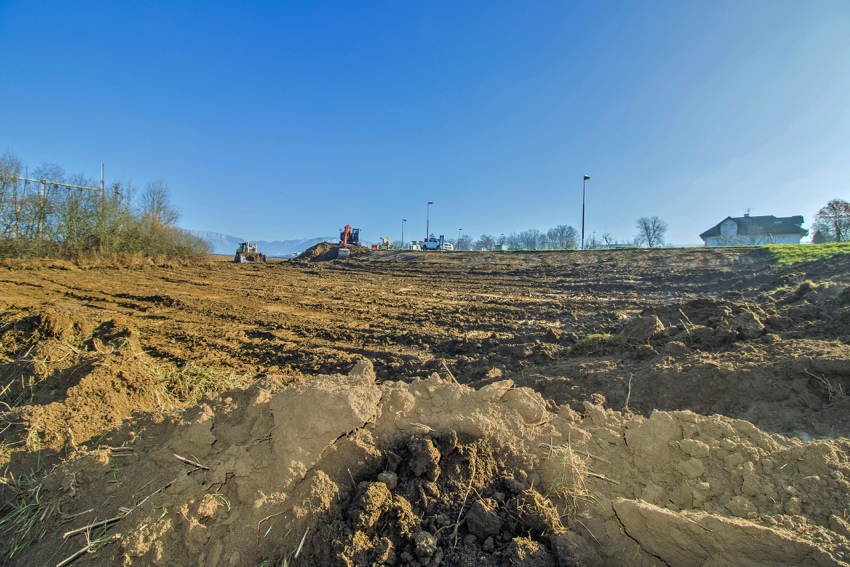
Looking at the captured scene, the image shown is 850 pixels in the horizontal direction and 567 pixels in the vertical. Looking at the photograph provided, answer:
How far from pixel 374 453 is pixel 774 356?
5.11 metres

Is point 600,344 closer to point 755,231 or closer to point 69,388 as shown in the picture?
point 69,388

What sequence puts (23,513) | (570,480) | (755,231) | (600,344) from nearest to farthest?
(23,513)
(570,480)
(600,344)
(755,231)

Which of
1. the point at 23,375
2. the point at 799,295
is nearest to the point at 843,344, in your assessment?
the point at 799,295

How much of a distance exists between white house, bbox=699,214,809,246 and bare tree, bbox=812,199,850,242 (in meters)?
8.45

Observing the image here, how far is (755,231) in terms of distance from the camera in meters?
55.7

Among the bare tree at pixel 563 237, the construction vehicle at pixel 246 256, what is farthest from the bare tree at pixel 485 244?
the construction vehicle at pixel 246 256

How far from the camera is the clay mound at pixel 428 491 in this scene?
209 cm

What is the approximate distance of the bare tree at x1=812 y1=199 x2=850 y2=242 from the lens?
1394 inches

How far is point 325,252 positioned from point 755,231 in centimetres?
6032

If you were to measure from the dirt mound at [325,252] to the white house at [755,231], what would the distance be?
158 ft

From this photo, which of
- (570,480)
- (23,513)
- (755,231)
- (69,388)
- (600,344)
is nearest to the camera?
(23,513)

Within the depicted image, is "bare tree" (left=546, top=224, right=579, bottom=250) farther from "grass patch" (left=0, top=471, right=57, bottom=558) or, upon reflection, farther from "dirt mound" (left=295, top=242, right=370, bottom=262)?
"grass patch" (left=0, top=471, right=57, bottom=558)

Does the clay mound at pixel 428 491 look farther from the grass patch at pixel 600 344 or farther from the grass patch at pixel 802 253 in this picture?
the grass patch at pixel 802 253

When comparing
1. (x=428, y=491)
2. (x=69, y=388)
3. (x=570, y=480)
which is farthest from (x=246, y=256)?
(x=570, y=480)
